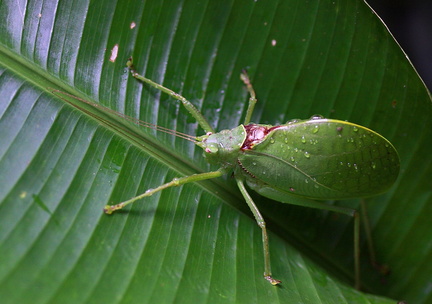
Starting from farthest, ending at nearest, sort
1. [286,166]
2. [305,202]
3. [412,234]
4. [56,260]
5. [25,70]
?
1. [412,234]
2. [305,202]
3. [286,166]
4. [25,70]
5. [56,260]

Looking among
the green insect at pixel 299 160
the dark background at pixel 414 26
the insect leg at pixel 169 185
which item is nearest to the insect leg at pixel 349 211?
the green insect at pixel 299 160

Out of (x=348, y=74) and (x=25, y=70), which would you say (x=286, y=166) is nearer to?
(x=348, y=74)

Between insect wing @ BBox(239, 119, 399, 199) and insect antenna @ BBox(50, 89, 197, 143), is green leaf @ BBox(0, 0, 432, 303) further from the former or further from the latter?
insect wing @ BBox(239, 119, 399, 199)

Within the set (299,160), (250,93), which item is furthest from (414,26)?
(299,160)

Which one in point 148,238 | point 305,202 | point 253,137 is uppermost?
point 253,137

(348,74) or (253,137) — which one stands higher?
(348,74)

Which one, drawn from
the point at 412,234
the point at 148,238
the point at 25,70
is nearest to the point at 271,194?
the point at 148,238

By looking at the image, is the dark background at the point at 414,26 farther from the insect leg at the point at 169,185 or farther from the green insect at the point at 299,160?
the insect leg at the point at 169,185
